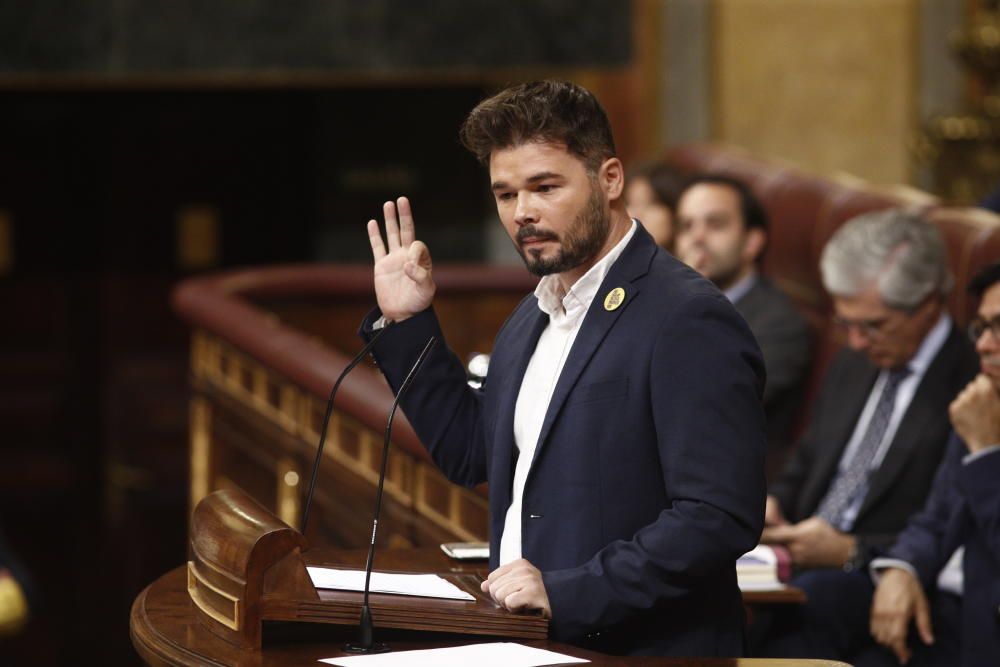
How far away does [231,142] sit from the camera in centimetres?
903

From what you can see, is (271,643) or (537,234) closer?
(271,643)

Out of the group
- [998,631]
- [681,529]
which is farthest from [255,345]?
[681,529]

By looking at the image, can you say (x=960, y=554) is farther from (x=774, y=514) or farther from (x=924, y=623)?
(x=774, y=514)

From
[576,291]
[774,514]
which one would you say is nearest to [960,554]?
[774,514]

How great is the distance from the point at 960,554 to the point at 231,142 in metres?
6.51

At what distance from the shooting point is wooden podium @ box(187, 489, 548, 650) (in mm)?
1989

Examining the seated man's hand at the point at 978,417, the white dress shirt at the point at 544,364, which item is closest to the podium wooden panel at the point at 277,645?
the white dress shirt at the point at 544,364

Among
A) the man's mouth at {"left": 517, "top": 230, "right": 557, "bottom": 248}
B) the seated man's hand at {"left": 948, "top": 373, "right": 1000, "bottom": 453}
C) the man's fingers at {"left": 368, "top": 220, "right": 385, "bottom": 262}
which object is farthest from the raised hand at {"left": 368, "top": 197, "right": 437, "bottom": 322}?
the seated man's hand at {"left": 948, "top": 373, "right": 1000, "bottom": 453}

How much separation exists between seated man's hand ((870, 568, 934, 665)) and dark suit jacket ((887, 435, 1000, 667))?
0.12ft

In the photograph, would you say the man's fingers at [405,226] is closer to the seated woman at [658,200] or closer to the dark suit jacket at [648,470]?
the dark suit jacket at [648,470]

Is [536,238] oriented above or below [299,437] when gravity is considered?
above

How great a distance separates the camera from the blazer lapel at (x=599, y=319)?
2.15 meters

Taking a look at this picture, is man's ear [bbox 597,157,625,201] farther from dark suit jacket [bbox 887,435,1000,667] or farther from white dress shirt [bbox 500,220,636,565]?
dark suit jacket [bbox 887,435,1000,667]

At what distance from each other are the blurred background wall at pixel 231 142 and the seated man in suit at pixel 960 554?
4164mm
